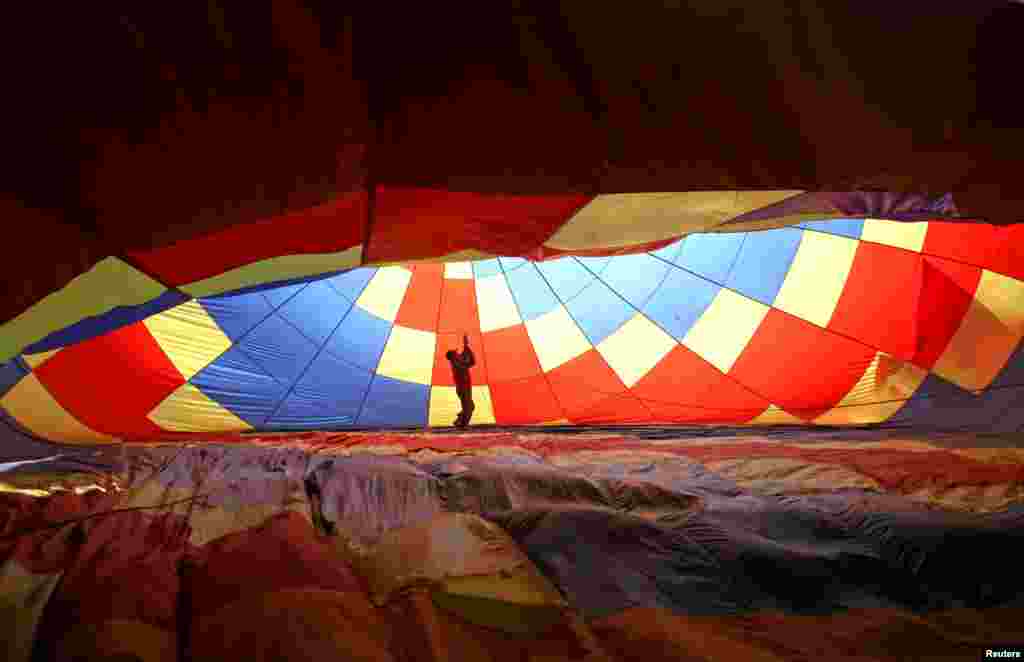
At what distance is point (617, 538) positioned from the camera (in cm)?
116

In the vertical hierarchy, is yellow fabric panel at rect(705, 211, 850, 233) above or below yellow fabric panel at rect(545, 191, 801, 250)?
above

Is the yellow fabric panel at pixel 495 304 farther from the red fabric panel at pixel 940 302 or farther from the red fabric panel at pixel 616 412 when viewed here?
the red fabric panel at pixel 940 302

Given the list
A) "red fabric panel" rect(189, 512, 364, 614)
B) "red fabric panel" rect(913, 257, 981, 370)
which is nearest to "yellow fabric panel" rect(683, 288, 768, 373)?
"red fabric panel" rect(913, 257, 981, 370)

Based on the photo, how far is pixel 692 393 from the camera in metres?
3.72

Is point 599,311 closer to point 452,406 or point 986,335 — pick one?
point 452,406

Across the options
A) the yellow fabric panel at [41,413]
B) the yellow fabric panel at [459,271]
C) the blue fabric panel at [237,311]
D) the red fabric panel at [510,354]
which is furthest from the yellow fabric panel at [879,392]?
the yellow fabric panel at [41,413]

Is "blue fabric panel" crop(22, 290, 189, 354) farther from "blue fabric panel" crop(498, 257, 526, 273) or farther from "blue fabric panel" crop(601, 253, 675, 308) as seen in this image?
"blue fabric panel" crop(601, 253, 675, 308)

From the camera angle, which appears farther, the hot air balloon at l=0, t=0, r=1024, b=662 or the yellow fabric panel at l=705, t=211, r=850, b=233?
the yellow fabric panel at l=705, t=211, r=850, b=233

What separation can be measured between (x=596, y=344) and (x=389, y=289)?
1401 mm

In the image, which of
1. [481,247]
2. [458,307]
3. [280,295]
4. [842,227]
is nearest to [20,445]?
[280,295]

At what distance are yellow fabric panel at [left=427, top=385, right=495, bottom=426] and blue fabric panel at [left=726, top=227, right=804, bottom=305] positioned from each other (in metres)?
1.69

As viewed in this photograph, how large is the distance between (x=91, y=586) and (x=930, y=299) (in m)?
3.54

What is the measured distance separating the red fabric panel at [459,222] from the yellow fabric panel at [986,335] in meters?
Result: 2.47

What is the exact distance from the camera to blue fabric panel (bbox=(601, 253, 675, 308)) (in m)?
3.83
